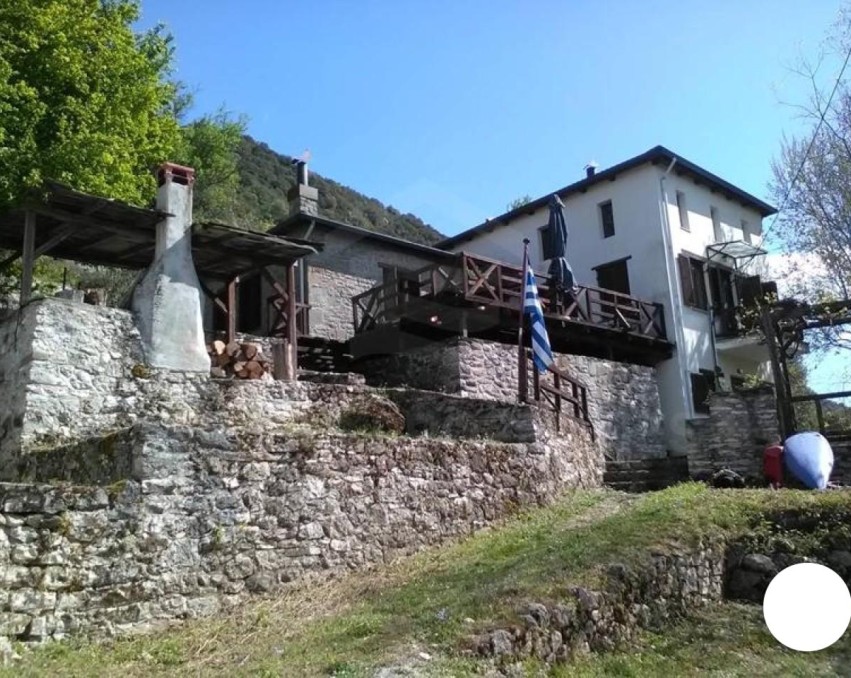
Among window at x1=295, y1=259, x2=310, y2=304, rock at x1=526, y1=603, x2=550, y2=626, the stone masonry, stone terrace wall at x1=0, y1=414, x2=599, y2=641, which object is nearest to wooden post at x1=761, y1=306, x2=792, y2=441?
the stone masonry

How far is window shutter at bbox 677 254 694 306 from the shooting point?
23.3 m

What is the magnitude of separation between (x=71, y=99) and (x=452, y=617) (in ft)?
42.7

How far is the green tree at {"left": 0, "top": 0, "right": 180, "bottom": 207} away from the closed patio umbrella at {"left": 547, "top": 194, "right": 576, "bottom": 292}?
9903 mm

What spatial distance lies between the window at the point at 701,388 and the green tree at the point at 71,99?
1515 cm

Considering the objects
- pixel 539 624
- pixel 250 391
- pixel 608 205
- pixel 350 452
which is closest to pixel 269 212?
pixel 608 205

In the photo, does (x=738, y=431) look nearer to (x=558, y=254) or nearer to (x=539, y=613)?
(x=558, y=254)

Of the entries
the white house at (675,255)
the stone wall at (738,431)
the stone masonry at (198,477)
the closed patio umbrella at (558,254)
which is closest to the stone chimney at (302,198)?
the closed patio umbrella at (558,254)

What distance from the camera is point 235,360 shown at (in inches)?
542

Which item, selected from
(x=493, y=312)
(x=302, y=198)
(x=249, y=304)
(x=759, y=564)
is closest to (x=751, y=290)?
(x=493, y=312)

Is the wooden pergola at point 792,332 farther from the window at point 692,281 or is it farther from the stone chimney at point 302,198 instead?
the stone chimney at point 302,198

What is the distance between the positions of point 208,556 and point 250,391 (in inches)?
199

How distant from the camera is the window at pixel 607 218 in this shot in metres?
24.4

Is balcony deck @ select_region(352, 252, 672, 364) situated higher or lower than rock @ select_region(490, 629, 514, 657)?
higher

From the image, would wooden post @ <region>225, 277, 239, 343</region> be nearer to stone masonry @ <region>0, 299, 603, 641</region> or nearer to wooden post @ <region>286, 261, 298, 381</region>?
wooden post @ <region>286, 261, 298, 381</region>
